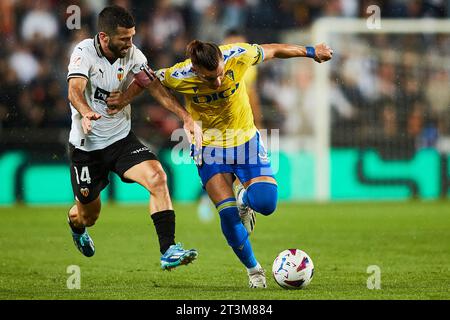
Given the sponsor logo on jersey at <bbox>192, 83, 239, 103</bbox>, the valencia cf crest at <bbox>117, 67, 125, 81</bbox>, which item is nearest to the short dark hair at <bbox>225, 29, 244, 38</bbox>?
the valencia cf crest at <bbox>117, 67, 125, 81</bbox>

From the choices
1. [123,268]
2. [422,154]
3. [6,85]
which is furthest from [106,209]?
[123,268]

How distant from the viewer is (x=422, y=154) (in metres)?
18.3

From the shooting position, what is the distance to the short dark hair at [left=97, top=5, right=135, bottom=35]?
28.2 feet

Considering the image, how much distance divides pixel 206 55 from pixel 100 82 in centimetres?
129

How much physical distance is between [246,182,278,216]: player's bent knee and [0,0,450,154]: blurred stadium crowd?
27.8 feet

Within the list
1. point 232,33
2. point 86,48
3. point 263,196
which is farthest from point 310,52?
point 232,33

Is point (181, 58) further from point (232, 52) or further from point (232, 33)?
point (232, 52)

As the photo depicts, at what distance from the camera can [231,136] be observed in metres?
8.98

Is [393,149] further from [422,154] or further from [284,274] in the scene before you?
[284,274]

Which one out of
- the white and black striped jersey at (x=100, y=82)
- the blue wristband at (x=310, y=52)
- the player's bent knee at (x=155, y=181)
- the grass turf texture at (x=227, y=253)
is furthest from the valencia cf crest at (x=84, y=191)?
the blue wristband at (x=310, y=52)

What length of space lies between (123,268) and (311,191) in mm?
8695

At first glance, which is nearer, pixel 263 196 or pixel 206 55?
pixel 206 55

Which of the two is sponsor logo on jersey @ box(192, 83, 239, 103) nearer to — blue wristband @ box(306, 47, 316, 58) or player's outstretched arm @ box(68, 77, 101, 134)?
blue wristband @ box(306, 47, 316, 58)

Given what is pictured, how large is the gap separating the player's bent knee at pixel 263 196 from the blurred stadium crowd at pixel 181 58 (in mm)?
8475
